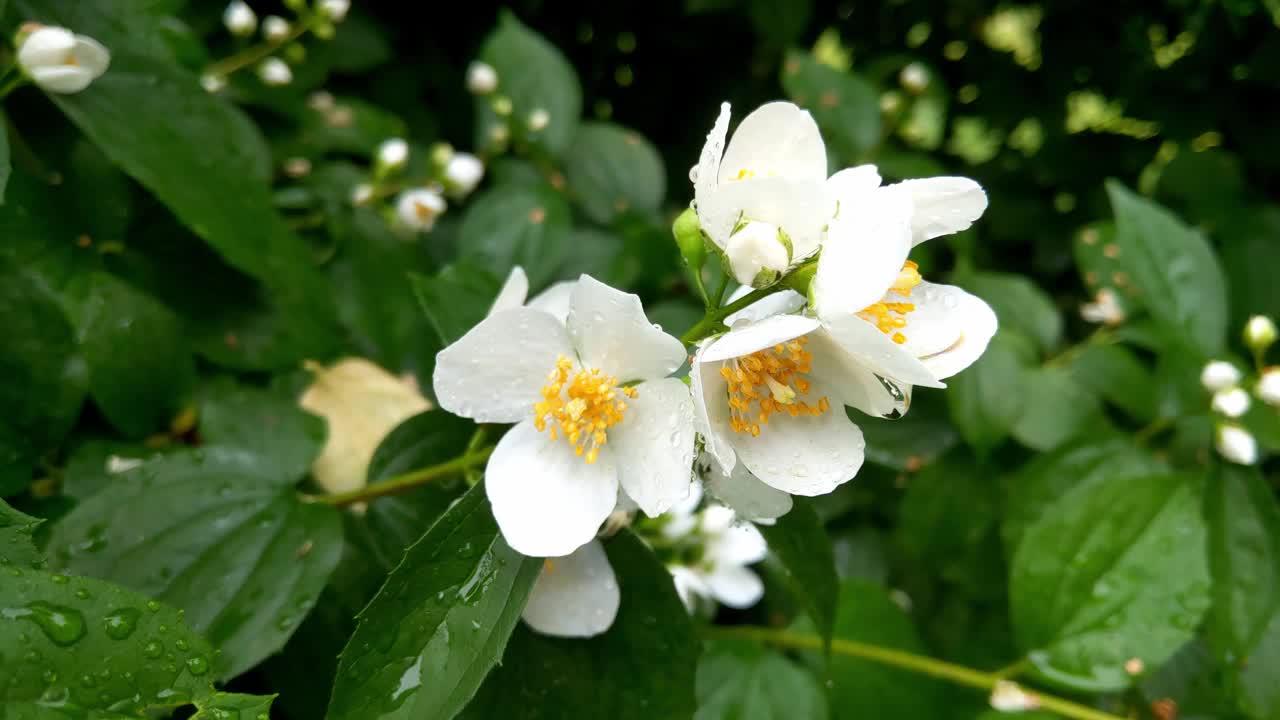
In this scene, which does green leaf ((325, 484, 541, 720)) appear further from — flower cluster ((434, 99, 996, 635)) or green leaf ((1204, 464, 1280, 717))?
green leaf ((1204, 464, 1280, 717))

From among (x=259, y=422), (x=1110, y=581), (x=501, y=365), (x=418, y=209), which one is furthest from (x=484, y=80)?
(x=1110, y=581)

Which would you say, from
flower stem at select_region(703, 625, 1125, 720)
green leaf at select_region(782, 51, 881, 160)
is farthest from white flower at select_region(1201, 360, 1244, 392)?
green leaf at select_region(782, 51, 881, 160)

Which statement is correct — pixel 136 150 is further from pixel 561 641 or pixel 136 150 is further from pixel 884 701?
pixel 884 701

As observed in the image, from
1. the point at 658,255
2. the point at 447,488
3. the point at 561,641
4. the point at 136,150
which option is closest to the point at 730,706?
the point at 561,641

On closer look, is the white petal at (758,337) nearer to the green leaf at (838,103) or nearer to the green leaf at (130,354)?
the green leaf at (130,354)

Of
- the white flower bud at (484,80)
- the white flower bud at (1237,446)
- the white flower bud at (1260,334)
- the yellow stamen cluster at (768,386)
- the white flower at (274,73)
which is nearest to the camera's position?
the yellow stamen cluster at (768,386)

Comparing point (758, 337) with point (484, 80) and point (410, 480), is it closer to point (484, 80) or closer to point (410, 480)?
point (410, 480)

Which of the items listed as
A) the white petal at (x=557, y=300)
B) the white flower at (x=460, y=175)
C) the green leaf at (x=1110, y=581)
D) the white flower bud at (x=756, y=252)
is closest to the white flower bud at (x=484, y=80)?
the white flower at (x=460, y=175)
